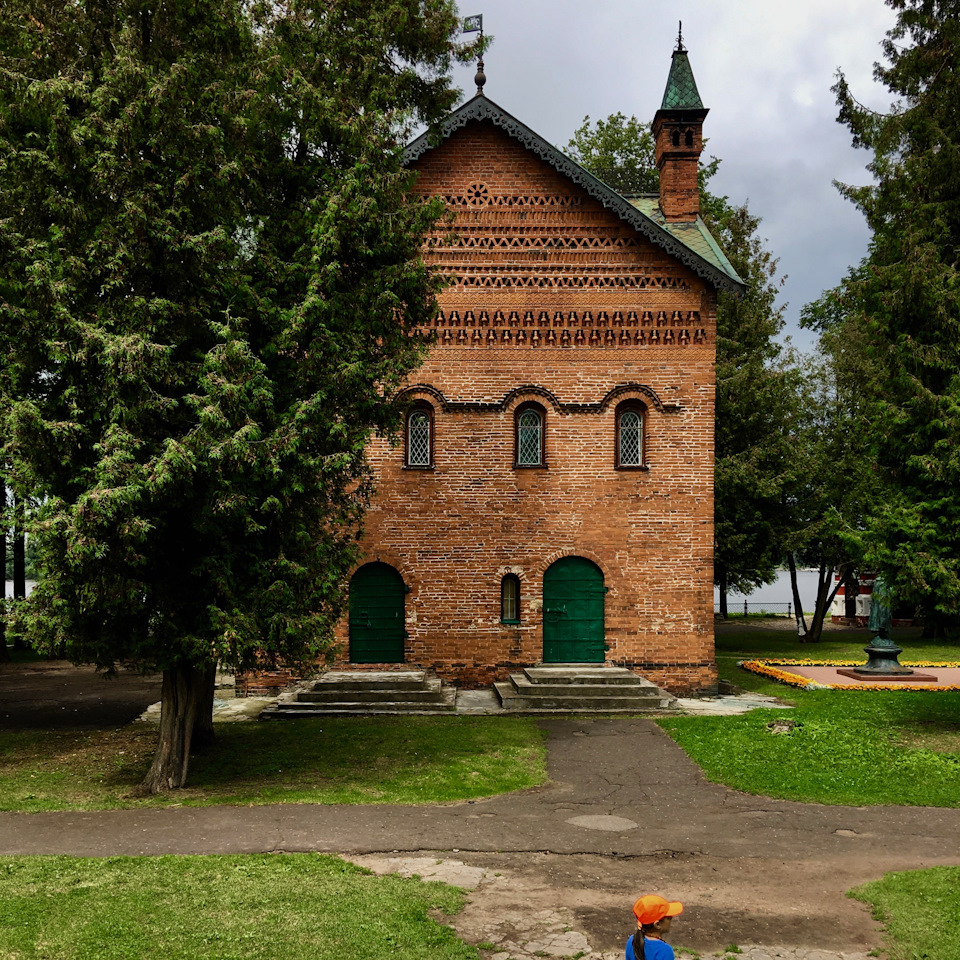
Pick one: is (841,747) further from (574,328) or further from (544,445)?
(574,328)

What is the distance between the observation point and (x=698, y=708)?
17.1 m

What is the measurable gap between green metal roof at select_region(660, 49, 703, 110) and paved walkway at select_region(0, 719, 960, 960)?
50.7ft

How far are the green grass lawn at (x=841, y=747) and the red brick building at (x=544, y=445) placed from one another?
3.07 metres

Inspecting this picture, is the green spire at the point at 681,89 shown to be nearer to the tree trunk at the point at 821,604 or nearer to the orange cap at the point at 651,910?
the tree trunk at the point at 821,604

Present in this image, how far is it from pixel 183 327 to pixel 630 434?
34.7ft

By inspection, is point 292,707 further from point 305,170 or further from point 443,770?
point 305,170

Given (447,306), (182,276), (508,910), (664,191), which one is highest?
(664,191)

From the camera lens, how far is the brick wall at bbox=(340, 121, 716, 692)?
1850 cm

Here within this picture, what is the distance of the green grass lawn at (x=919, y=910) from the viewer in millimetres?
6844

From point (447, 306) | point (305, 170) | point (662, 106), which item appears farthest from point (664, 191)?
point (305, 170)

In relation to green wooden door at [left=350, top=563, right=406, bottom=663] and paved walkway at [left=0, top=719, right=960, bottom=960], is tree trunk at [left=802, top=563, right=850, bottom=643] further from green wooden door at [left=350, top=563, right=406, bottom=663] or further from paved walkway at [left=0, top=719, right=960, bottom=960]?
paved walkway at [left=0, top=719, right=960, bottom=960]

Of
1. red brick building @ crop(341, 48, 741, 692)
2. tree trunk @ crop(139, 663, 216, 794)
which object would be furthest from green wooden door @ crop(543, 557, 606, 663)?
tree trunk @ crop(139, 663, 216, 794)

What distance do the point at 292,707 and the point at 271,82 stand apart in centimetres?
1051

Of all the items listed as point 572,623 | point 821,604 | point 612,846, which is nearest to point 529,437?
point 572,623
